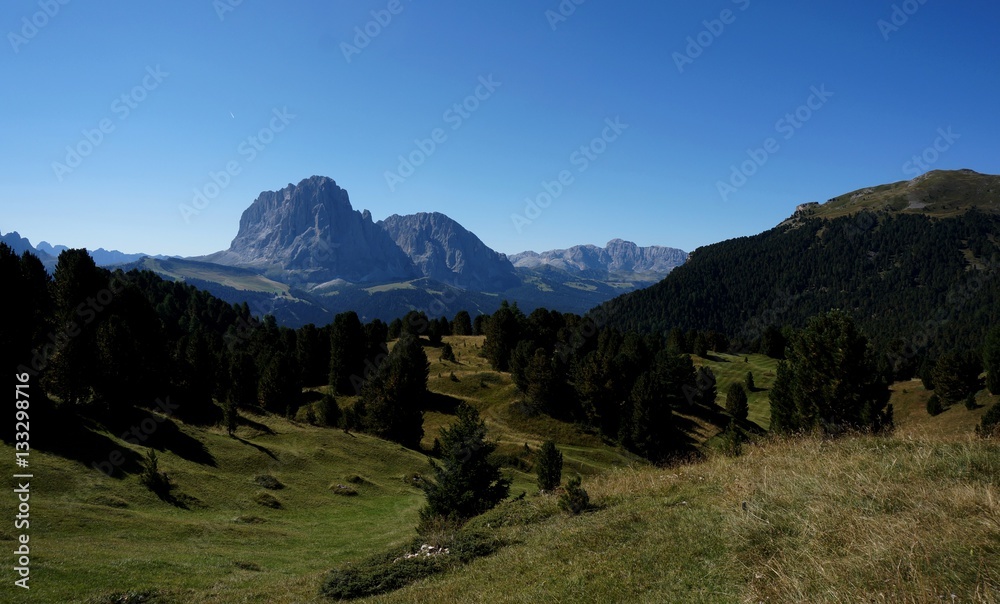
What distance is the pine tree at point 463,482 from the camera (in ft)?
82.0

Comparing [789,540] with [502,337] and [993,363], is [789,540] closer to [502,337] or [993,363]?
[502,337]

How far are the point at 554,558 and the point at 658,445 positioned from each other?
215 ft

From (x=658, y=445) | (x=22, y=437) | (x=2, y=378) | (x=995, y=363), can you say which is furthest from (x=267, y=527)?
(x=995, y=363)

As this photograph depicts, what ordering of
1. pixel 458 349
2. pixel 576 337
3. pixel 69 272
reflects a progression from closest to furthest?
1. pixel 69 272
2. pixel 576 337
3. pixel 458 349

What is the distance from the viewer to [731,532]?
9.72 metres

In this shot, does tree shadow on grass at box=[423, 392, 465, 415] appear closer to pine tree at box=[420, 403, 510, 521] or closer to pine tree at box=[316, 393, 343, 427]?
pine tree at box=[316, 393, 343, 427]

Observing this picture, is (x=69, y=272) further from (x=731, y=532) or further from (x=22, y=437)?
(x=731, y=532)

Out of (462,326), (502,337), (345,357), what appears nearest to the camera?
(345,357)

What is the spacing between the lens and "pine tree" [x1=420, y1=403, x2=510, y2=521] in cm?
2498

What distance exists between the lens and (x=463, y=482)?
25.7m

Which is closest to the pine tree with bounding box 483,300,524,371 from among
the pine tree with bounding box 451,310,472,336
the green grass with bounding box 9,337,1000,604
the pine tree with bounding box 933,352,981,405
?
the pine tree with bounding box 451,310,472,336

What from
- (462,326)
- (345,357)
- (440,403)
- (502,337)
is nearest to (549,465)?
(440,403)

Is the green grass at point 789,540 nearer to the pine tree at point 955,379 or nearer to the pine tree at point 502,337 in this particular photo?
the pine tree at point 502,337

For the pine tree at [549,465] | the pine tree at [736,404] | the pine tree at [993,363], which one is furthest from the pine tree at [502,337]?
the pine tree at [993,363]
